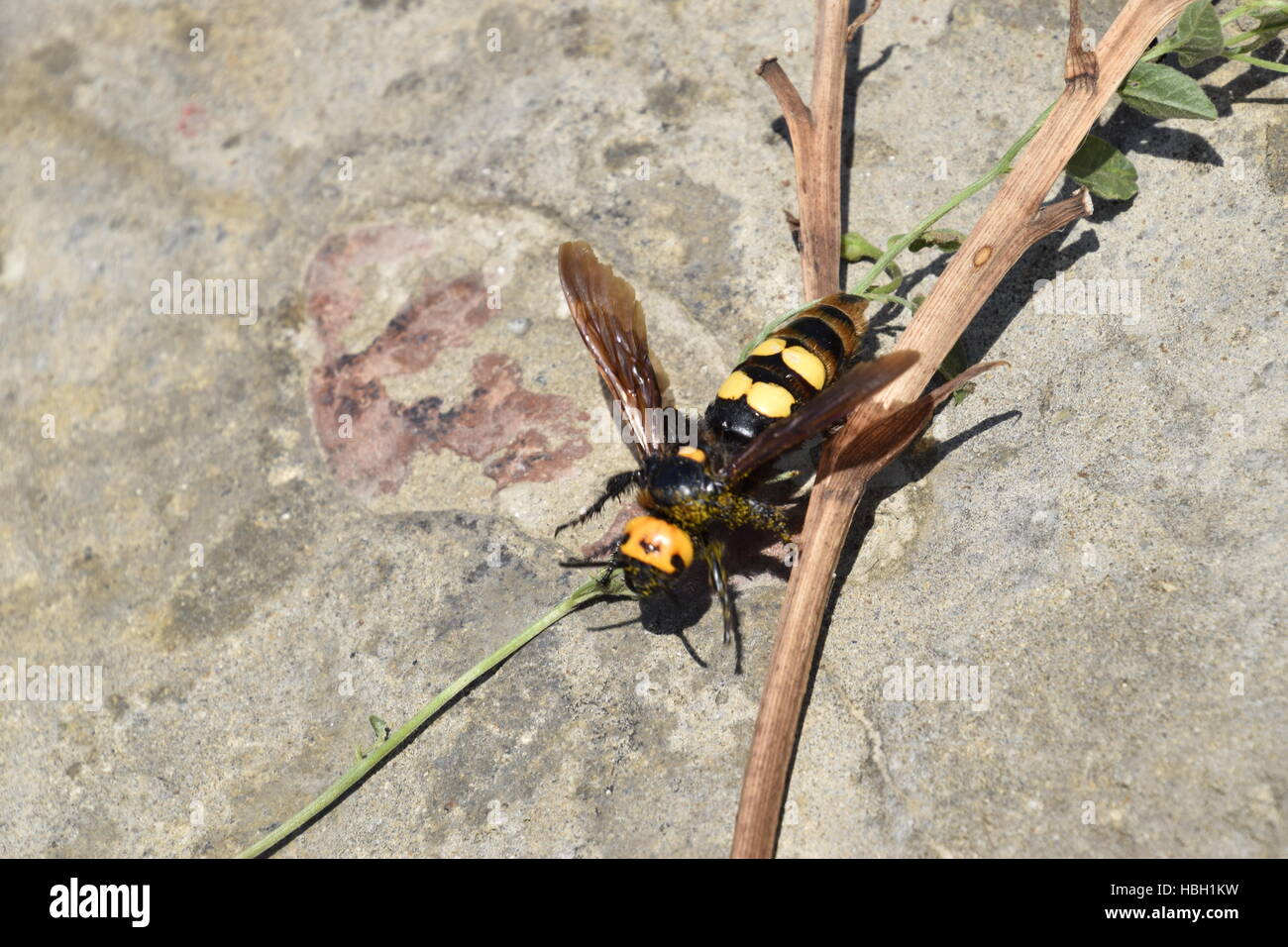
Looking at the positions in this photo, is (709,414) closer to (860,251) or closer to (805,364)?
(805,364)

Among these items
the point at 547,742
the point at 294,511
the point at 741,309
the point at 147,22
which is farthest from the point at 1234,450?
the point at 147,22

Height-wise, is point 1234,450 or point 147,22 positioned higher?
point 147,22

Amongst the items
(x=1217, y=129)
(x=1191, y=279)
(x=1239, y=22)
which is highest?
(x=1239, y=22)

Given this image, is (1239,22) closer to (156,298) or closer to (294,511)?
(294,511)

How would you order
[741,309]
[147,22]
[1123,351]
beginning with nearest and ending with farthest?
[1123,351]
[741,309]
[147,22]

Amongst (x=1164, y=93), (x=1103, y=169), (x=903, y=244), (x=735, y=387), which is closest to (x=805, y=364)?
(x=735, y=387)

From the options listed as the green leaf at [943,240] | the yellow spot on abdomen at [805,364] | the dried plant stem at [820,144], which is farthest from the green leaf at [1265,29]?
the yellow spot on abdomen at [805,364]
